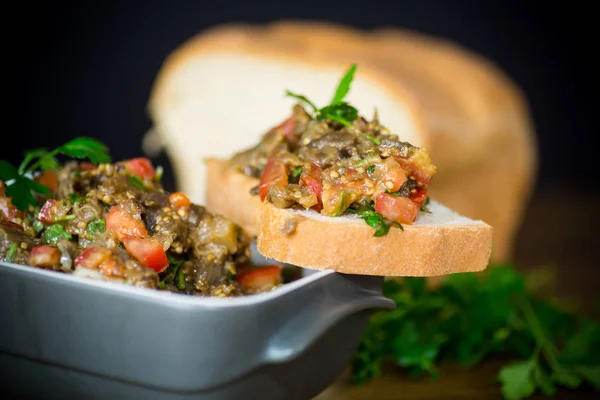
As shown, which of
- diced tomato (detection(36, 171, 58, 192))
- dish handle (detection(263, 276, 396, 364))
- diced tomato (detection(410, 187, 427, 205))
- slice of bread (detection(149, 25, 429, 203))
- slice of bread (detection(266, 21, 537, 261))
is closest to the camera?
dish handle (detection(263, 276, 396, 364))

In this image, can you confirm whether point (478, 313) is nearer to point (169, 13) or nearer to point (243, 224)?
point (243, 224)

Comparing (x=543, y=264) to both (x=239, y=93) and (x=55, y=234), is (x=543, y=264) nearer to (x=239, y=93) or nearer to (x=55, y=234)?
(x=239, y=93)

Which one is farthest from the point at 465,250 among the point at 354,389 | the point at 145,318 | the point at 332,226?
the point at 145,318

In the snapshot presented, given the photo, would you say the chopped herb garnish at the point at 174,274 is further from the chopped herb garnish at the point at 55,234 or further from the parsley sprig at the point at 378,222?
the parsley sprig at the point at 378,222

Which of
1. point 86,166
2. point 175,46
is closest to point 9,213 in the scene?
point 86,166

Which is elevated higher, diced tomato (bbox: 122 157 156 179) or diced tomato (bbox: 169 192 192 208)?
diced tomato (bbox: 122 157 156 179)

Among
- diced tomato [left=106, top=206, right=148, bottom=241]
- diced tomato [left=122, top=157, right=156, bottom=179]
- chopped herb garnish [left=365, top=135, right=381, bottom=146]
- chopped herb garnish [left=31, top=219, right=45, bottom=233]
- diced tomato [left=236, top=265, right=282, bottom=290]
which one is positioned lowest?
diced tomato [left=236, top=265, right=282, bottom=290]

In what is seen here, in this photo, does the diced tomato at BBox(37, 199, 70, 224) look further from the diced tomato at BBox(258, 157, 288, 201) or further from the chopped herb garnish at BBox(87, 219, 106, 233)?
the diced tomato at BBox(258, 157, 288, 201)

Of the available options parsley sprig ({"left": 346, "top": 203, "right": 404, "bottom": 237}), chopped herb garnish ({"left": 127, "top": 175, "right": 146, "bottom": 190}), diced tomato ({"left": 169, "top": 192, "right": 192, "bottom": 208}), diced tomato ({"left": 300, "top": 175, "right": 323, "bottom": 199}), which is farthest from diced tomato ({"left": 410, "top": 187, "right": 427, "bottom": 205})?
chopped herb garnish ({"left": 127, "top": 175, "right": 146, "bottom": 190})
